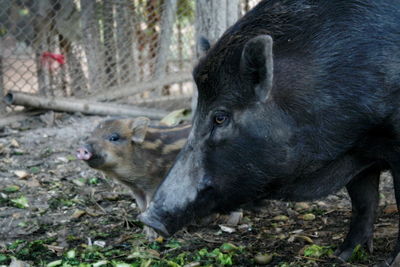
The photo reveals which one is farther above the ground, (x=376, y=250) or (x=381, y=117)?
(x=381, y=117)

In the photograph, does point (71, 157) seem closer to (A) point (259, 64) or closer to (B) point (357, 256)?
(B) point (357, 256)

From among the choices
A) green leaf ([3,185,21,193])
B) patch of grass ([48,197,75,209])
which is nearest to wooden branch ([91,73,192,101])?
→ green leaf ([3,185,21,193])

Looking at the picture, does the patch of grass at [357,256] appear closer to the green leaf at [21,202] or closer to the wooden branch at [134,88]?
the green leaf at [21,202]

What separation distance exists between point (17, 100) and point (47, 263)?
350cm

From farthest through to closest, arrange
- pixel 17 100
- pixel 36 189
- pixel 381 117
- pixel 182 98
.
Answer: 1. pixel 182 98
2. pixel 17 100
3. pixel 36 189
4. pixel 381 117

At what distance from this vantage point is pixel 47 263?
3504mm

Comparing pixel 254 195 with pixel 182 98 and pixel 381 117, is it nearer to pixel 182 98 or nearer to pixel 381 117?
pixel 381 117

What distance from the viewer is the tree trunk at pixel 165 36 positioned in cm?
725

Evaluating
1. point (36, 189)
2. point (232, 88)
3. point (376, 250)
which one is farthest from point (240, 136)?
point (36, 189)

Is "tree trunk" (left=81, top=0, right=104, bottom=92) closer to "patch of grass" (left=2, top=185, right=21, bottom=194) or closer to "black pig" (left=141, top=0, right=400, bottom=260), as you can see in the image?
"patch of grass" (left=2, top=185, right=21, bottom=194)

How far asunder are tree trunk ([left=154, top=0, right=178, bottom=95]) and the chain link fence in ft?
0.04

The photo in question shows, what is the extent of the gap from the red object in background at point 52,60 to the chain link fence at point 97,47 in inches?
0.4

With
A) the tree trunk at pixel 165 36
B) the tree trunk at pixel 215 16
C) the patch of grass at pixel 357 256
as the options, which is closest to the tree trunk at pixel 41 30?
the tree trunk at pixel 165 36

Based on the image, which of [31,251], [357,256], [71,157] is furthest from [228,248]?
[71,157]
